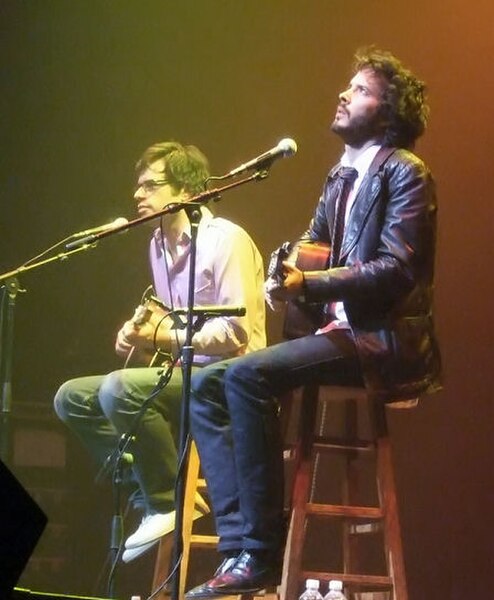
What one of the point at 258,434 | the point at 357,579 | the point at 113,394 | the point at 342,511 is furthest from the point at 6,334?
the point at 357,579

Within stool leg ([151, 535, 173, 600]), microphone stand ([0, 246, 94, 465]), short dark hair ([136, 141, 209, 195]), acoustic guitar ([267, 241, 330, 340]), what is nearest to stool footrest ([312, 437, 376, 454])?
acoustic guitar ([267, 241, 330, 340])

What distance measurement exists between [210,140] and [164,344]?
119cm

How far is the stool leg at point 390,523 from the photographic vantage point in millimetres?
2502

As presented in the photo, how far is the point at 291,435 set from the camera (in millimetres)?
3891

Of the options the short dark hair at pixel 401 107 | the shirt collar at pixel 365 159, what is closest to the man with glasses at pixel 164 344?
the shirt collar at pixel 365 159

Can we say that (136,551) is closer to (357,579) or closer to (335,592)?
(335,592)

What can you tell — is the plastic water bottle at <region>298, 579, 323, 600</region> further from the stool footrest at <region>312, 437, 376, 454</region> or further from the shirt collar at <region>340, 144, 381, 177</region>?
the shirt collar at <region>340, 144, 381, 177</region>

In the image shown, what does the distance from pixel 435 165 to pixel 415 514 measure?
127cm

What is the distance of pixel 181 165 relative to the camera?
10.6 feet

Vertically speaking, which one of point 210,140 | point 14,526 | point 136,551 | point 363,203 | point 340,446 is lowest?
point 136,551

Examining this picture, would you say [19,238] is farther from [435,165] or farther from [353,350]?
[353,350]

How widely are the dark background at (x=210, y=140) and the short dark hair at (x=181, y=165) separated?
0.64m

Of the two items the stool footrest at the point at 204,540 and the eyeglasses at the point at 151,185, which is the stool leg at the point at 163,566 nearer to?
the stool footrest at the point at 204,540

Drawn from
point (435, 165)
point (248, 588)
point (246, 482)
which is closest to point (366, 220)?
point (246, 482)
